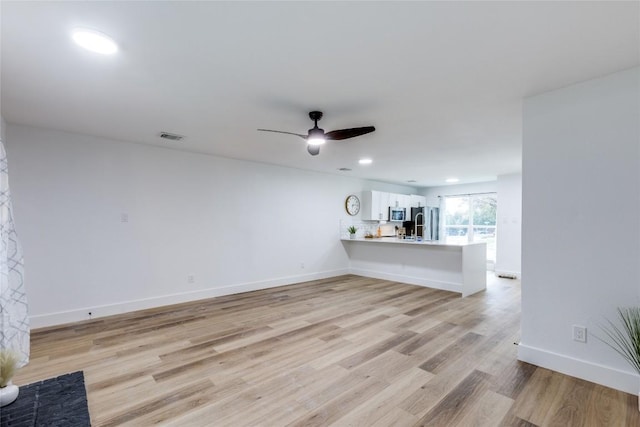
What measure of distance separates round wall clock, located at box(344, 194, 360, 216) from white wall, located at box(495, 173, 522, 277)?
332cm

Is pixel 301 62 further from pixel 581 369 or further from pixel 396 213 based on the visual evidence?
pixel 396 213

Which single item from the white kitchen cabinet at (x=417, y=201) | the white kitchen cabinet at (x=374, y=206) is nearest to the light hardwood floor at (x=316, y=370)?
the white kitchen cabinet at (x=374, y=206)

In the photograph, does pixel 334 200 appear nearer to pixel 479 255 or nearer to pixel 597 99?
pixel 479 255

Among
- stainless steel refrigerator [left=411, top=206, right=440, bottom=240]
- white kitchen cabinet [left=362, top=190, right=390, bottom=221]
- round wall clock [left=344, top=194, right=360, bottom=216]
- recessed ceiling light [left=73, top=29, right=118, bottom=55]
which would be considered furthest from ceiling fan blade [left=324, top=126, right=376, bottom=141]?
stainless steel refrigerator [left=411, top=206, right=440, bottom=240]

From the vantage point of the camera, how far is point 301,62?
2078 mm

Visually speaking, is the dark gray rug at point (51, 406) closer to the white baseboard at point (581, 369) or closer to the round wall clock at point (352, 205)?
the white baseboard at point (581, 369)

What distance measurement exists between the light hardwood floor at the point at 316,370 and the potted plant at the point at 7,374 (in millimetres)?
447

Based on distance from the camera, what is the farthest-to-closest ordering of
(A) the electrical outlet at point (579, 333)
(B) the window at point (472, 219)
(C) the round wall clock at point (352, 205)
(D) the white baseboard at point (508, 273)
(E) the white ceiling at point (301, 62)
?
(B) the window at point (472, 219) < (C) the round wall clock at point (352, 205) < (D) the white baseboard at point (508, 273) < (A) the electrical outlet at point (579, 333) < (E) the white ceiling at point (301, 62)

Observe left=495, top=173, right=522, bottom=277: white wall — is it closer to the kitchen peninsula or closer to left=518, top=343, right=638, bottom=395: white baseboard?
the kitchen peninsula

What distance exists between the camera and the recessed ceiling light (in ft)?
5.69

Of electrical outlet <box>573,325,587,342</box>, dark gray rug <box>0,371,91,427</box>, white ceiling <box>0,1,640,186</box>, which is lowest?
dark gray rug <box>0,371,91,427</box>

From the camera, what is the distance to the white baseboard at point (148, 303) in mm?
3615

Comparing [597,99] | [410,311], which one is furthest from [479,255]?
[597,99]

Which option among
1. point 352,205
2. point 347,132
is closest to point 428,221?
point 352,205
